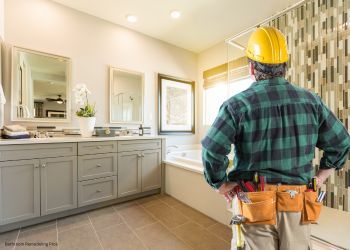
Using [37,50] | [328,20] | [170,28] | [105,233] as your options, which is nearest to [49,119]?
[37,50]

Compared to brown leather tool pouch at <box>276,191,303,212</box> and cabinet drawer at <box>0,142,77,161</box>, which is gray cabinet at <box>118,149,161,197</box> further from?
brown leather tool pouch at <box>276,191,303,212</box>

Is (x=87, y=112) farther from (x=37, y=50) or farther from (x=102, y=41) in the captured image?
(x=102, y=41)

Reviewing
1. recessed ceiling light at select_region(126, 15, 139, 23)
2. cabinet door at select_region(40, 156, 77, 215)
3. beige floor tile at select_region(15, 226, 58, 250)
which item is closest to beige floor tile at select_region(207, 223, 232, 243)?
beige floor tile at select_region(15, 226, 58, 250)

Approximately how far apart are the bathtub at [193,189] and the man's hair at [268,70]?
4.81ft

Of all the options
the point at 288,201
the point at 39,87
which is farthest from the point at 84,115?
the point at 288,201

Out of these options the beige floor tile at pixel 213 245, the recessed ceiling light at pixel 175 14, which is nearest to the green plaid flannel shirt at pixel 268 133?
the beige floor tile at pixel 213 245

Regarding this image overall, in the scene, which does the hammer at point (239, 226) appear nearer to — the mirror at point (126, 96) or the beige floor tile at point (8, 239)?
the beige floor tile at point (8, 239)

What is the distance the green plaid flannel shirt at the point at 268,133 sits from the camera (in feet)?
2.21

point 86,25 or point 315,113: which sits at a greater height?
point 86,25

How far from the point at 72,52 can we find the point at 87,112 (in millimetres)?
870

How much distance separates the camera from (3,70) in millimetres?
2037

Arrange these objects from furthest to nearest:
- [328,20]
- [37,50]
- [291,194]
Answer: [37,50] < [328,20] < [291,194]

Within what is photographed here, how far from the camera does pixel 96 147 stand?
84.4 inches

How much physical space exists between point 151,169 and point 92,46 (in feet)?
6.42
